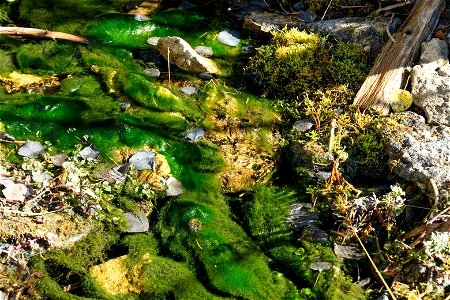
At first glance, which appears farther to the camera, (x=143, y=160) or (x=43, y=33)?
(x=43, y=33)

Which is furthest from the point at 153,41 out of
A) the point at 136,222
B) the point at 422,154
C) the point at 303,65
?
the point at 422,154

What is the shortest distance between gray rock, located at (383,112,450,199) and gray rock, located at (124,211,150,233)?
83.7 inches

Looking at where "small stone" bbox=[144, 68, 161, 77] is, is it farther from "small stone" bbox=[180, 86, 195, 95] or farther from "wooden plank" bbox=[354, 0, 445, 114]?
"wooden plank" bbox=[354, 0, 445, 114]

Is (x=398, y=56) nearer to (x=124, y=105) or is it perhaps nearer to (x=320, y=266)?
(x=320, y=266)

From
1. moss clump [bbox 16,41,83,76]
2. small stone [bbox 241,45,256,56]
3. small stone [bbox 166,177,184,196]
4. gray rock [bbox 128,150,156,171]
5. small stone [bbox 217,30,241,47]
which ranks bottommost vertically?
small stone [bbox 166,177,184,196]

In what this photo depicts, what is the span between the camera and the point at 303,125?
4859 millimetres

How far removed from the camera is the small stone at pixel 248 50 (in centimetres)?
568

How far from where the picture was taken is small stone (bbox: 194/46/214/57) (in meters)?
5.63

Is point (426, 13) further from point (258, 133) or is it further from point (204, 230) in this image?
point (204, 230)

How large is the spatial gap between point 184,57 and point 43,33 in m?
1.60

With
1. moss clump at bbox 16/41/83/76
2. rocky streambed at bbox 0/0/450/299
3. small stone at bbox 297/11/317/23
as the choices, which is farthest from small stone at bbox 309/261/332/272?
moss clump at bbox 16/41/83/76

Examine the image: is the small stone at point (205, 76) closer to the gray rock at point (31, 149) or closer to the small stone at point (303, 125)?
the small stone at point (303, 125)

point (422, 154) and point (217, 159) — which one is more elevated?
point (422, 154)

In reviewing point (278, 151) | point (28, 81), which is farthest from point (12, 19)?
point (278, 151)
